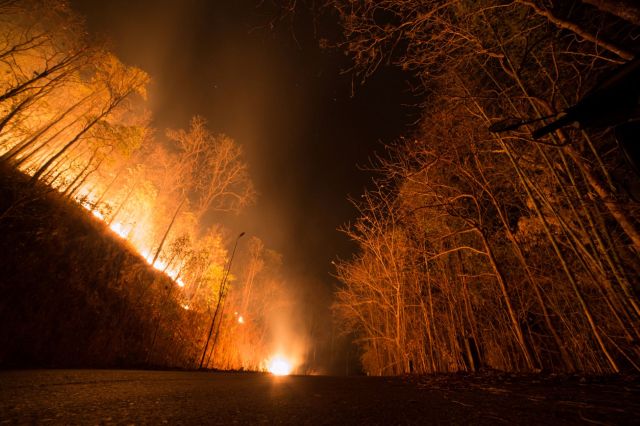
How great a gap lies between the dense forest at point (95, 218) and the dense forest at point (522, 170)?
8.06 meters

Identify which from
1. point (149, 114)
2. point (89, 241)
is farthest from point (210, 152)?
point (89, 241)

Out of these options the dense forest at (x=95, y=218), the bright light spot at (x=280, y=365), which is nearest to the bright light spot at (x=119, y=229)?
the dense forest at (x=95, y=218)

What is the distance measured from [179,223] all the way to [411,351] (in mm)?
23135

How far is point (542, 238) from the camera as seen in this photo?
568 cm

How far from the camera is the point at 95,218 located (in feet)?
51.7

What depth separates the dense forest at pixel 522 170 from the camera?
2.88 meters

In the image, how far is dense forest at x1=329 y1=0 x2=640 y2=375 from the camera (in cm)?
288

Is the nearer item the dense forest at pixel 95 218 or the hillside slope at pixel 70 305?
the hillside slope at pixel 70 305

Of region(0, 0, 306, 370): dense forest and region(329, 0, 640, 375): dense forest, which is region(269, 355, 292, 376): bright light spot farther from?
region(329, 0, 640, 375): dense forest

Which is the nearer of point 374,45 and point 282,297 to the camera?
point 374,45

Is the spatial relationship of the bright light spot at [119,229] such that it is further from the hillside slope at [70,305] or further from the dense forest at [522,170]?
the dense forest at [522,170]

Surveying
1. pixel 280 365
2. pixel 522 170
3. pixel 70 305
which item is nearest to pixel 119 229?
pixel 70 305

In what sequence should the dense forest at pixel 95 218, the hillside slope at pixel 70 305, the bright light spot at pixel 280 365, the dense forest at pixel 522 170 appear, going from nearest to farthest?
the dense forest at pixel 522 170, the hillside slope at pixel 70 305, the dense forest at pixel 95 218, the bright light spot at pixel 280 365

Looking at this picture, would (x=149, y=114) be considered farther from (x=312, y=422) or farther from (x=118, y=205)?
(x=312, y=422)
